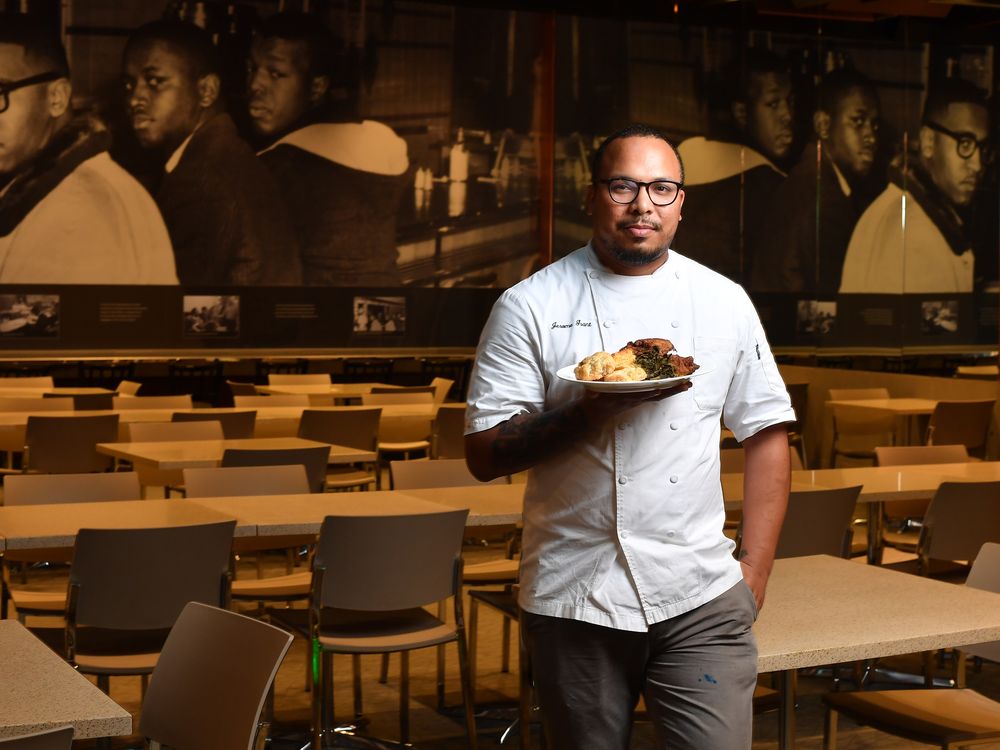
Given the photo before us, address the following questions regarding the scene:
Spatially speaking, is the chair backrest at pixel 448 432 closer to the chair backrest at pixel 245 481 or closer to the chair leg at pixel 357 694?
the chair backrest at pixel 245 481

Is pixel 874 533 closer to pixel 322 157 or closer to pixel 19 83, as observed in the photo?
pixel 322 157

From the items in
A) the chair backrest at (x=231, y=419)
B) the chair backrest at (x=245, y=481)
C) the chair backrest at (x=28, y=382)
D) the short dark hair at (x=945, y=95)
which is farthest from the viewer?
the short dark hair at (x=945, y=95)

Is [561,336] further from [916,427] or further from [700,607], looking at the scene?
[916,427]

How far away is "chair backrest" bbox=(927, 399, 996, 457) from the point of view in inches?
364

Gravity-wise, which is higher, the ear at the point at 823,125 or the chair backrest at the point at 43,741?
the ear at the point at 823,125

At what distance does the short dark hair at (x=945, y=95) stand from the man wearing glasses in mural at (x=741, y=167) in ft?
6.64

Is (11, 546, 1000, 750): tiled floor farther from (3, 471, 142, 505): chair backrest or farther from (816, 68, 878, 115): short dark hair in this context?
(816, 68, 878, 115): short dark hair

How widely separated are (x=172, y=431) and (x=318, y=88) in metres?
9.20

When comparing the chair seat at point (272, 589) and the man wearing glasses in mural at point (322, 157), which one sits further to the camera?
the man wearing glasses in mural at point (322, 157)

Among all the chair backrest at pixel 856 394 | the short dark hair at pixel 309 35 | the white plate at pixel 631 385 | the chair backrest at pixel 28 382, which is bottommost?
the chair backrest at pixel 28 382

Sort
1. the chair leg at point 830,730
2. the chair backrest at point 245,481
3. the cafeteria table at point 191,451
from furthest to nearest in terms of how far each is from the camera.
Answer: the cafeteria table at point 191,451 < the chair backrest at point 245,481 < the chair leg at point 830,730

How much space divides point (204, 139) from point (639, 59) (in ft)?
16.0

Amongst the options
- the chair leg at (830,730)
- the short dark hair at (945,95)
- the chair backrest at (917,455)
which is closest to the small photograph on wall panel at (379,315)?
the short dark hair at (945,95)

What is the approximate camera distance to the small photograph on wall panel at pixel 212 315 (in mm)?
14961
